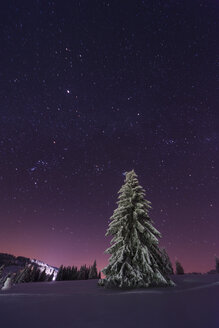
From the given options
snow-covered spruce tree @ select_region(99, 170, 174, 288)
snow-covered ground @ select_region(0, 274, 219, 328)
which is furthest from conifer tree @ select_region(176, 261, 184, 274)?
snow-covered ground @ select_region(0, 274, 219, 328)

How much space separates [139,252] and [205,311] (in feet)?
18.9

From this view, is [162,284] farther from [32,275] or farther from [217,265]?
[32,275]

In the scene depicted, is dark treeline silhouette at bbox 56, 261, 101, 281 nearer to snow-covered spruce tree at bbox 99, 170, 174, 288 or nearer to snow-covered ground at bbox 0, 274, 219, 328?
snow-covered spruce tree at bbox 99, 170, 174, 288

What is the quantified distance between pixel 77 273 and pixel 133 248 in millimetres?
69979

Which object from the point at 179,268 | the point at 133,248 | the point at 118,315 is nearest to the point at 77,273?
the point at 179,268

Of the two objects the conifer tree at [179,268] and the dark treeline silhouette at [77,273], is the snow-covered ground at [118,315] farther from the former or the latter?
the dark treeline silhouette at [77,273]

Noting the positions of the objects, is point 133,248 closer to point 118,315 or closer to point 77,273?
point 118,315

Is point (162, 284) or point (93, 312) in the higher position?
point (162, 284)

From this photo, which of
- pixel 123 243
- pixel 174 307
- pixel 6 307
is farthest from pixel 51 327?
pixel 123 243

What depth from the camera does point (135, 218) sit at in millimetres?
11227

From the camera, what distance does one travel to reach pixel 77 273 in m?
68.3

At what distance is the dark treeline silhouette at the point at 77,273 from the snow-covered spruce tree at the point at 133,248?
196 feet

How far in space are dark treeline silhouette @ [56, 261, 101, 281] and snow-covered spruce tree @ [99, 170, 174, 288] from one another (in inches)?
2355

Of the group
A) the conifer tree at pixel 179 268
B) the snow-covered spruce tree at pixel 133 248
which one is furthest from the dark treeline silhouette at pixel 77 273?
the snow-covered spruce tree at pixel 133 248
